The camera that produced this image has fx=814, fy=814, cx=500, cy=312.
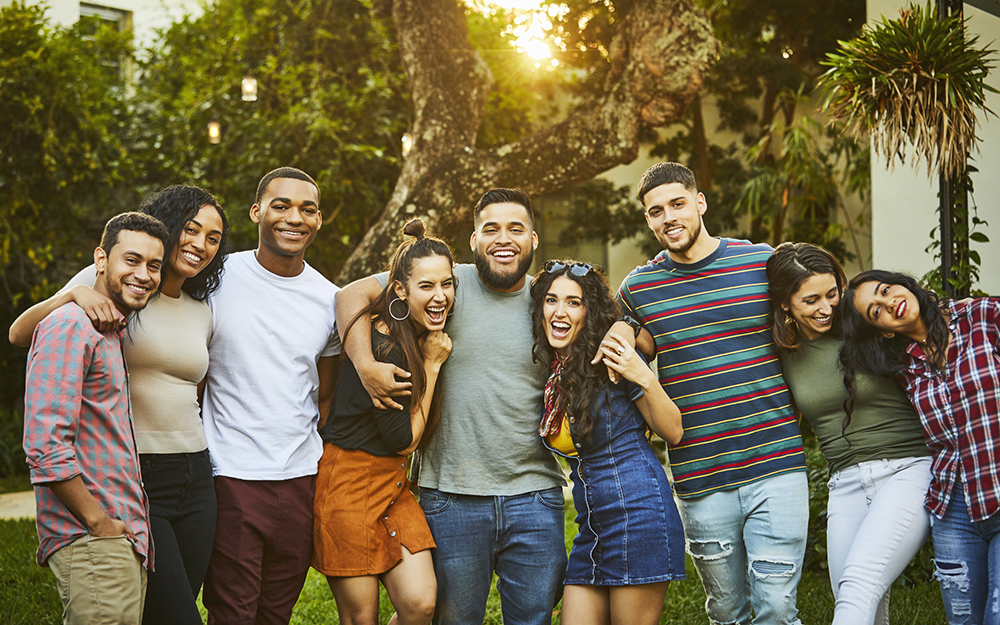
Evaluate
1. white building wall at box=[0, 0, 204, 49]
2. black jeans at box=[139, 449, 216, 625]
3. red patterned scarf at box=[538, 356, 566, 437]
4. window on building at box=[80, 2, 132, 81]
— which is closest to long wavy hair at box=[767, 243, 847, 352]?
red patterned scarf at box=[538, 356, 566, 437]

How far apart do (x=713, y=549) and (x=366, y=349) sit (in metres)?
1.58

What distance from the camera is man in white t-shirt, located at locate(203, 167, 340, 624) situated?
3070mm

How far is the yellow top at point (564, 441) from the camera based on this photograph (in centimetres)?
305

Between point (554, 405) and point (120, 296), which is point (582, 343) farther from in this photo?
point (120, 296)

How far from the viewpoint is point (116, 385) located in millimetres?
2607

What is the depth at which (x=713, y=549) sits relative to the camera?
10.6 feet

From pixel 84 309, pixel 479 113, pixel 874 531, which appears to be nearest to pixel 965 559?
pixel 874 531

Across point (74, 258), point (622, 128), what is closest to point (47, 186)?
point (74, 258)

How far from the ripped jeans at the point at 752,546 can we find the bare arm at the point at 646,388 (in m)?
0.42

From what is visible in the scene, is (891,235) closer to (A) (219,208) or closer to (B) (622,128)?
(B) (622,128)

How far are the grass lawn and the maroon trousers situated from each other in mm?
1840

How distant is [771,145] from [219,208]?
10425mm

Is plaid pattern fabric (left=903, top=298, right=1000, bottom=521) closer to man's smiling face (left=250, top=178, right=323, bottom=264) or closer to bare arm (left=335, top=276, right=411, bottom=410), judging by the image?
bare arm (left=335, top=276, right=411, bottom=410)

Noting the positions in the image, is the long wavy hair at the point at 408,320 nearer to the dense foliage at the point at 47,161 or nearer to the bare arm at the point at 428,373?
the bare arm at the point at 428,373
